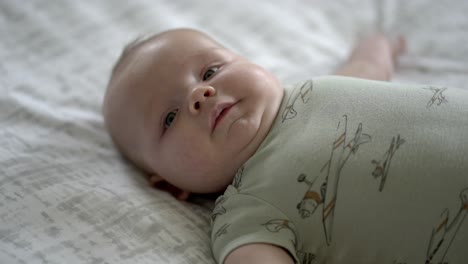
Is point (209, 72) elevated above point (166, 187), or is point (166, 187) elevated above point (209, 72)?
point (209, 72)

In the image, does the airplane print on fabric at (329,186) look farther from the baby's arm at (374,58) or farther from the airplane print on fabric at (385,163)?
the baby's arm at (374,58)

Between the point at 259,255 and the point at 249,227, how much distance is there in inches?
Result: 2.4

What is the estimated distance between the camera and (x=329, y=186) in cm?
86

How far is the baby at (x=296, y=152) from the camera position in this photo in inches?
32.1

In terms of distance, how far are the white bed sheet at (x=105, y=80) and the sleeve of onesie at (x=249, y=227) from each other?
0.14 ft

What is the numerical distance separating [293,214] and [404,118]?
10.6 inches

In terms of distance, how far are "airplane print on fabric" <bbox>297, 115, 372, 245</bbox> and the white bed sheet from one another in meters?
0.20

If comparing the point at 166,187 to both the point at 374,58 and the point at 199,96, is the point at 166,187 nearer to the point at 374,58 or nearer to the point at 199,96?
the point at 199,96

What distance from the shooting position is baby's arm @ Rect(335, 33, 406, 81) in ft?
4.55

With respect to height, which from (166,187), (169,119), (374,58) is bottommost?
(166,187)

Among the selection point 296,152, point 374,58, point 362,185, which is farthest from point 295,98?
point 374,58

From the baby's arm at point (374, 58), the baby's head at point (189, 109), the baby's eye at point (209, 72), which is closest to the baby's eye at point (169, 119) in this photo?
the baby's head at point (189, 109)

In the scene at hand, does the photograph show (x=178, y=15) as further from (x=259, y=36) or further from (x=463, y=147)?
(x=463, y=147)

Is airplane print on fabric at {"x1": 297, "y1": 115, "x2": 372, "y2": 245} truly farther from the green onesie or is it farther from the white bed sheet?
the white bed sheet
